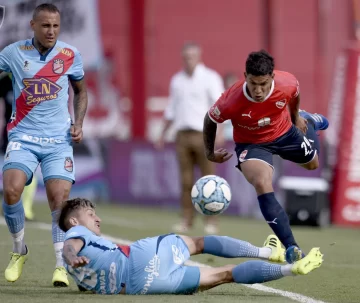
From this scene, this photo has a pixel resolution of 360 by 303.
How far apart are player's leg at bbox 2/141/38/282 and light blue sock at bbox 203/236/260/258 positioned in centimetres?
162

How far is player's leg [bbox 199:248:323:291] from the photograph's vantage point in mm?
7832

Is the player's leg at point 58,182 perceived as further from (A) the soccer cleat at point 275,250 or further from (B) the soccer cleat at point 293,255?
(B) the soccer cleat at point 293,255

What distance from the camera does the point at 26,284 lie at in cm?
886

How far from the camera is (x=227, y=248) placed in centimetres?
838

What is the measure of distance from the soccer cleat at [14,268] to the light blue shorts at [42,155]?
0.64m

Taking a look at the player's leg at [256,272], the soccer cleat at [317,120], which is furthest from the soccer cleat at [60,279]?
the soccer cleat at [317,120]

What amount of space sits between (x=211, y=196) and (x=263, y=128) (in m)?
0.80

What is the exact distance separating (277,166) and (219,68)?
14.7 meters

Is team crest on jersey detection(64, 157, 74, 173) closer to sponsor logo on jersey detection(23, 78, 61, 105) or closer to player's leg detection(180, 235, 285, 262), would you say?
sponsor logo on jersey detection(23, 78, 61, 105)

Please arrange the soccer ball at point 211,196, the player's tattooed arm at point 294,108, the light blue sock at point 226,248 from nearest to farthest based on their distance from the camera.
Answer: the light blue sock at point 226,248, the soccer ball at point 211,196, the player's tattooed arm at point 294,108

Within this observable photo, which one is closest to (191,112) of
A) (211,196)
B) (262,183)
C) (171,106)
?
(171,106)

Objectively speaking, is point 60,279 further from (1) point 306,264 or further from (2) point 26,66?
(1) point 306,264

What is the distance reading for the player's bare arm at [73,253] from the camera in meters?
7.41

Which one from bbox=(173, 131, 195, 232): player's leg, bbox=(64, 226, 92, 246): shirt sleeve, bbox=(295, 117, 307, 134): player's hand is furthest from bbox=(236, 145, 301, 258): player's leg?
bbox=(173, 131, 195, 232): player's leg
